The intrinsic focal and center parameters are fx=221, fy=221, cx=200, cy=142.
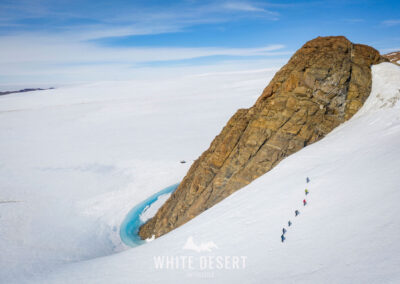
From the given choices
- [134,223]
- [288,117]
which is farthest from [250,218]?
[134,223]

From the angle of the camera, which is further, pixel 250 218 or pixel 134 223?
pixel 134 223

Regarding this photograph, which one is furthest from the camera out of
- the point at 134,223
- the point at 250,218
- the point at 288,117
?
the point at 134,223

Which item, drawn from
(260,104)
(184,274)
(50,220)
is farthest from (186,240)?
(50,220)

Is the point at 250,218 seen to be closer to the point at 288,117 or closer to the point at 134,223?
the point at 288,117

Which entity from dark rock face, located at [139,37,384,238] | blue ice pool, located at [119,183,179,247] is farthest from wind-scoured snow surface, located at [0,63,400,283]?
dark rock face, located at [139,37,384,238]

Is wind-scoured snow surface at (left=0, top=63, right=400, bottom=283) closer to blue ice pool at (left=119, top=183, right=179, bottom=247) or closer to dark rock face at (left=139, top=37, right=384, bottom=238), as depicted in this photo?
blue ice pool at (left=119, top=183, right=179, bottom=247)

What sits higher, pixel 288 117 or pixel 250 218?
pixel 288 117

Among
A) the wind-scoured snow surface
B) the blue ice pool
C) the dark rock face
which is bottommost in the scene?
the blue ice pool
